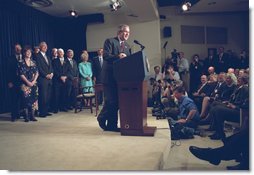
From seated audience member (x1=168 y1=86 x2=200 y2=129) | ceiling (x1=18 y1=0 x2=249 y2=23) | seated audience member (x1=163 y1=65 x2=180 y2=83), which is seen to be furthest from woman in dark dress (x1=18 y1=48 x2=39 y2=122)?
seated audience member (x1=163 y1=65 x2=180 y2=83)

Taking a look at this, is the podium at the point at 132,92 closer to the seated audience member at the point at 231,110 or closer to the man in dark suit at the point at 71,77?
the seated audience member at the point at 231,110

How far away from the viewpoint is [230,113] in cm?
363

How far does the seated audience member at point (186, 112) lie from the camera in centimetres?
400

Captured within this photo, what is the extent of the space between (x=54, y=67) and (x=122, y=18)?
3238 mm

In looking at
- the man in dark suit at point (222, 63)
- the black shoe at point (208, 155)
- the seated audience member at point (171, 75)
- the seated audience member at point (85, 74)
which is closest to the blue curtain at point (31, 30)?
the seated audience member at point (85, 74)

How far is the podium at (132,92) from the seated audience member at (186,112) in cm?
136

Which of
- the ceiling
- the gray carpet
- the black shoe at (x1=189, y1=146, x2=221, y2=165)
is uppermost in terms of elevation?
the ceiling

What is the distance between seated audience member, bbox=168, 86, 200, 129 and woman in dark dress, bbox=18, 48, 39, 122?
2090mm

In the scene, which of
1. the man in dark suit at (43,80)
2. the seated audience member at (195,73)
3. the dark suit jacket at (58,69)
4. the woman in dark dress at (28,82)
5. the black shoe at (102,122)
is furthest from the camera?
the seated audience member at (195,73)

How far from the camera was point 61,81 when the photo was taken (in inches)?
198

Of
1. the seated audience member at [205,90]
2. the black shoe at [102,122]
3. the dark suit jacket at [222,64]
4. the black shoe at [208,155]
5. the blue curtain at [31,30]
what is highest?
the blue curtain at [31,30]

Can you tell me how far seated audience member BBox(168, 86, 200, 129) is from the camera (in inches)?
157

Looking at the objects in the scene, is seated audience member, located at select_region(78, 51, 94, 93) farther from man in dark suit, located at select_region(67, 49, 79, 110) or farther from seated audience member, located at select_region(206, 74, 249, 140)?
seated audience member, located at select_region(206, 74, 249, 140)

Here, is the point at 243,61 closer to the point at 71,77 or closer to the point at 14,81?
the point at 71,77
